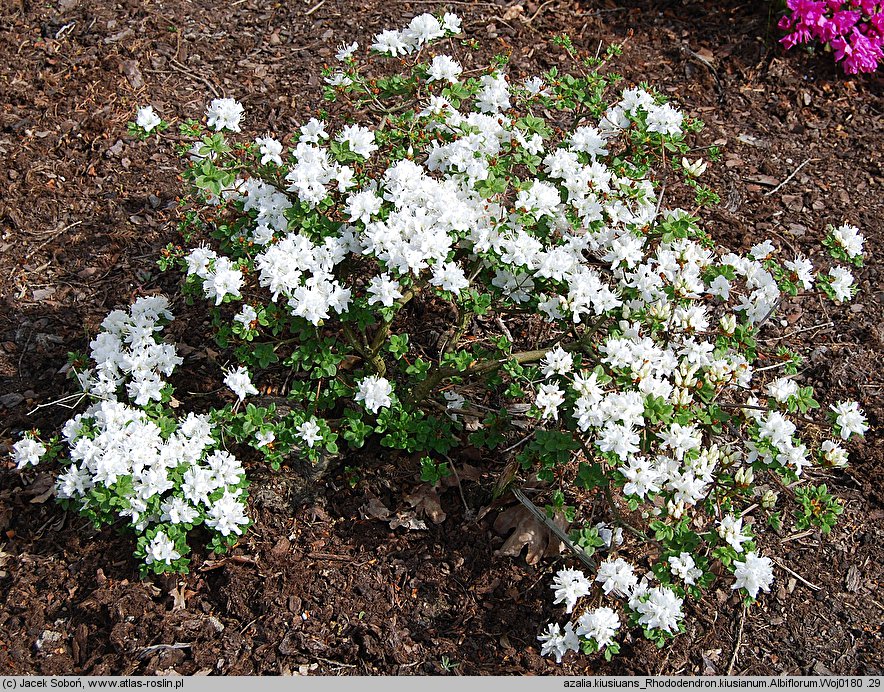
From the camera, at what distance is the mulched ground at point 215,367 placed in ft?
9.84

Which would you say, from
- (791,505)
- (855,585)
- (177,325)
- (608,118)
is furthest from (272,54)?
(855,585)

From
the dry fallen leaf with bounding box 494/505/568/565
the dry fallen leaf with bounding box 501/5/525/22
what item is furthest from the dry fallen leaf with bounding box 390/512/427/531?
the dry fallen leaf with bounding box 501/5/525/22

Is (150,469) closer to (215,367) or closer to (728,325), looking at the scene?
(215,367)

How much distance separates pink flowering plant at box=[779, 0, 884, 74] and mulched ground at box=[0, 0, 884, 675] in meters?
0.14

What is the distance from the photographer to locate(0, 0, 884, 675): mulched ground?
3.00 metres

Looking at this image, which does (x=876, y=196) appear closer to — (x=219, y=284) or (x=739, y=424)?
(x=739, y=424)

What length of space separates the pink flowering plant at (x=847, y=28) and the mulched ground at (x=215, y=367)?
0.45ft

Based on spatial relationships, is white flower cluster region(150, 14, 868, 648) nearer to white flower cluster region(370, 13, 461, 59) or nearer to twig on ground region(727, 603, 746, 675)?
white flower cluster region(370, 13, 461, 59)

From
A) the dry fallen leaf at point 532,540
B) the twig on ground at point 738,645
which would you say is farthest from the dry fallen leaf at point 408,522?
the twig on ground at point 738,645

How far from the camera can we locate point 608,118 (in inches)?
122

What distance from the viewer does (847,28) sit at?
16.5 feet

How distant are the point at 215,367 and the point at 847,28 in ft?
13.7

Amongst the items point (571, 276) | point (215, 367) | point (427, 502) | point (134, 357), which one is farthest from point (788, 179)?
point (134, 357)

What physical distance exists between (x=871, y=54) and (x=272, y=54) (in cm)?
355
